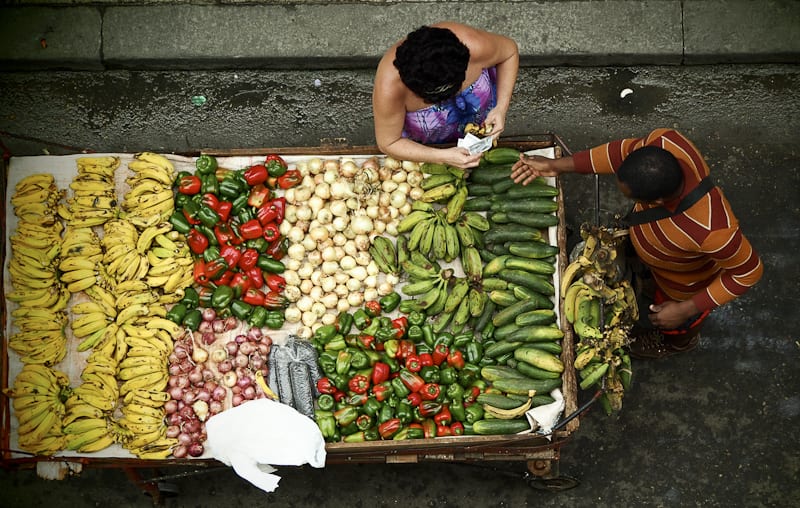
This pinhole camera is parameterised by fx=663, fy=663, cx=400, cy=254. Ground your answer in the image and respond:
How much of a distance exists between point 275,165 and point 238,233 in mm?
514

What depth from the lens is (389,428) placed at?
3926 mm

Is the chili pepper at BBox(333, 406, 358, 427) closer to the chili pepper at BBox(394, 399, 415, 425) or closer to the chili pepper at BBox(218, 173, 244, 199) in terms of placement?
the chili pepper at BBox(394, 399, 415, 425)

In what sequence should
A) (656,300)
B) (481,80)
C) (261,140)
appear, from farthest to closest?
1. (261,140)
2. (656,300)
3. (481,80)

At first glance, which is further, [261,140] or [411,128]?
[261,140]

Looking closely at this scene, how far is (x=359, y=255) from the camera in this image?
4.34m

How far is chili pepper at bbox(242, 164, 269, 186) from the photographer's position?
4.41 metres

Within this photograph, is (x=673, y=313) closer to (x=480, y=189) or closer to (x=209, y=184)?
(x=480, y=189)

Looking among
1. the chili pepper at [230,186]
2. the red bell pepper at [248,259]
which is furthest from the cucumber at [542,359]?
the chili pepper at [230,186]

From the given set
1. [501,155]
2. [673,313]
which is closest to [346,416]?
[501,155]

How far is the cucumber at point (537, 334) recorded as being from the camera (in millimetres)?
3994

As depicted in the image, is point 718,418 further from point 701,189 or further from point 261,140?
point 261,140

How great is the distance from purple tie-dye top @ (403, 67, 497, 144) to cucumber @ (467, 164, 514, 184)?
288 mm

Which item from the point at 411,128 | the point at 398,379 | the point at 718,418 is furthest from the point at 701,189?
the point at 718,418

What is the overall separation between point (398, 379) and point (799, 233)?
356 centimetres
